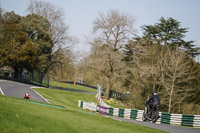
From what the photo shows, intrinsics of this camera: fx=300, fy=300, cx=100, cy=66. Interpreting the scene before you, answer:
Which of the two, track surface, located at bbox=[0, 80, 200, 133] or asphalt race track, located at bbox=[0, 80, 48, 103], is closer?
track surface, located at bbox=[0, 80, 200, 133]

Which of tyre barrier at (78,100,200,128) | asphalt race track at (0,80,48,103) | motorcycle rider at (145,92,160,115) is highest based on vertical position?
motorcycle rider at (145,92,160,115)

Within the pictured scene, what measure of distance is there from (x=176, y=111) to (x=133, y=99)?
725 cm

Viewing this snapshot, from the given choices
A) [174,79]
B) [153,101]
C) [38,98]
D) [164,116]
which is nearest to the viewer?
[153,101]

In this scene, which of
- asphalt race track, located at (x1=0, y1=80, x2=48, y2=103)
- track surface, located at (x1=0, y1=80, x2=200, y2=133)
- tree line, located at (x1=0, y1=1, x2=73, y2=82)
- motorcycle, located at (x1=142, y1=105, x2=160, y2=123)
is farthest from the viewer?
tree line, located at (x1=0, y1=1, x2=73, y2=82)

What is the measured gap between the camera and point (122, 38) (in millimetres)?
53156

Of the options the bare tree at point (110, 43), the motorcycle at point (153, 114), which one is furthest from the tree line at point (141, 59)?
the motorcycle at point (153, 114)

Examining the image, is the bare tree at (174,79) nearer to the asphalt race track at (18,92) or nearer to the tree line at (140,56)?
the tree line at (140,56)

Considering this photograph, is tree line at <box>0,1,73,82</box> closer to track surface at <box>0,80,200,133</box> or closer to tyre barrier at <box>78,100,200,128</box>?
track surface at <box>0,80,200,133</box>

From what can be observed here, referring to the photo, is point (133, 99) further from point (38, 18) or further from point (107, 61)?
point (38, 18)

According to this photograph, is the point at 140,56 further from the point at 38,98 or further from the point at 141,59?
the point at 38,98

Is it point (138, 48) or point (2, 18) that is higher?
point (2, 18)

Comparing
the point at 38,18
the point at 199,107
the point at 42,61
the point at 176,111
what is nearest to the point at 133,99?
the point at 176,111

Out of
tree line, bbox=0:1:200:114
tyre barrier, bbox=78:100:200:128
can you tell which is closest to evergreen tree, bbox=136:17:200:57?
tree line, bbox=0:1:200:114

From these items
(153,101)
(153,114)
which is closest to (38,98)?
(153,114)
